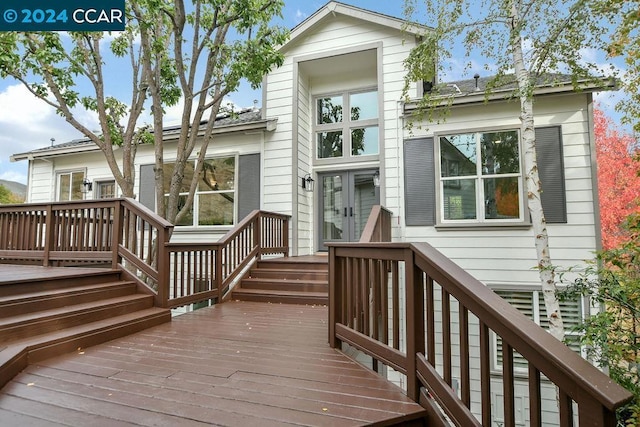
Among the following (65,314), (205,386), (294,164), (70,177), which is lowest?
(205,386)

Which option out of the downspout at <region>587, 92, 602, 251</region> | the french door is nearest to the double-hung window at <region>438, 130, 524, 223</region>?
the downspout at <region>587, 92, 602, 251</region>

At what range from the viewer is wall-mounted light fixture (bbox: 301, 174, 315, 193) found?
25.8ft

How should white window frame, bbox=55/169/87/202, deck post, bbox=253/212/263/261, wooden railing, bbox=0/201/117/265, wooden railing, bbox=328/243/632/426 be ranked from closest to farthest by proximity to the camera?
1. wooden railing, bbox=328/243/632/426
2. wooden railing, bbox=0/201/117/265
3. deck post, bbox=253/212/263/261
4. white window frame, bbox=55/169/87/202

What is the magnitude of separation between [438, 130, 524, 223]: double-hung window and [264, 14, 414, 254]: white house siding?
912 millimetres

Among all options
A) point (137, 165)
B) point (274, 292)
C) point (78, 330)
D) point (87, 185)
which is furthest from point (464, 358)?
point (87, 185)

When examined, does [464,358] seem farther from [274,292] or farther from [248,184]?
[248,184]

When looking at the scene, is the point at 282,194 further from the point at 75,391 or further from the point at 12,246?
the point at 75,391

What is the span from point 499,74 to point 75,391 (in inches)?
251

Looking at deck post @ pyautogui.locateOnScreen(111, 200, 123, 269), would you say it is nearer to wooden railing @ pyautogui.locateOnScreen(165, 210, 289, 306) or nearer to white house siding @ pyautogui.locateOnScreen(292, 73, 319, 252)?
wooden railing @ pyautogui.locateOnScreen(165, 210, 289, 306)

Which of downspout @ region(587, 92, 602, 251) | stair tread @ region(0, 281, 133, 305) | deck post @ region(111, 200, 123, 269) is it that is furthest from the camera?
downspout @ region(587, 92, 602, 251)

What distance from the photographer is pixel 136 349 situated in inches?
129

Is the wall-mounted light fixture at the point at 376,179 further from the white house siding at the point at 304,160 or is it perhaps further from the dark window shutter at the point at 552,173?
the dark window shutter at the point at 552,173

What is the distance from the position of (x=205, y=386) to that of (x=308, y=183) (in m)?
5.92

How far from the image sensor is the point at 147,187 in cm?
873
